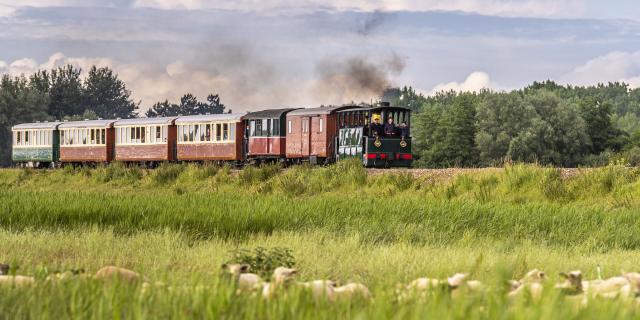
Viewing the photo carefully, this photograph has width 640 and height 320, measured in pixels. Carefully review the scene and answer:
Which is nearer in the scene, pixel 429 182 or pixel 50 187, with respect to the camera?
pixel 429 182

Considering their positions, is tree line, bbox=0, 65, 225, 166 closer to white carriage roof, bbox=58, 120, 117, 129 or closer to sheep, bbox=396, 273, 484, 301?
white carriage roof, bbox=58, 120, 117, 129

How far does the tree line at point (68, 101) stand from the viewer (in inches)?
4210

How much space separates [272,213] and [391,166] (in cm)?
2266

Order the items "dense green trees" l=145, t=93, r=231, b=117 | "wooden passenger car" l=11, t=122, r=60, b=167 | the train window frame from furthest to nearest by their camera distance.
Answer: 1. "dense green trees" l=145, t=93, r=231, b=117
2. "wooden passenger car" l=11, t=122, r=60, b=167
3. the train window frame

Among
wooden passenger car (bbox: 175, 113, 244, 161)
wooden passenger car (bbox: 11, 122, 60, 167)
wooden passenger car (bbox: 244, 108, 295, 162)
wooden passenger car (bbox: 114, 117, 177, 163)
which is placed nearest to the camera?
wooden passenger car (bbox: 244, 108, 295, 162)

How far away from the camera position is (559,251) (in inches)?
537

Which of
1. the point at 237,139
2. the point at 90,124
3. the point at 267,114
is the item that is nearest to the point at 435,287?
the point at 267,114

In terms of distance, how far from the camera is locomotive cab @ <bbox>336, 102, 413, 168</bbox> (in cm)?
3706

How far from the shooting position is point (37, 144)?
5997cm

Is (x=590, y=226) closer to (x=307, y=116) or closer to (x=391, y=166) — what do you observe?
(x=391, y=166)

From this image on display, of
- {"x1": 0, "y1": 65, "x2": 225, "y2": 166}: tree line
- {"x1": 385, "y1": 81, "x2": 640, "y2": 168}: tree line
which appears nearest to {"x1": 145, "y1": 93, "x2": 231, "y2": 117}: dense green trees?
{"x1": 0, "y1": 65, "x2": 225, "y2": 166}: tree line

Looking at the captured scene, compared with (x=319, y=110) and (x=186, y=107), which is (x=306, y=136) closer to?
(x=319, y=110)

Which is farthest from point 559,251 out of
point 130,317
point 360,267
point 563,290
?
point 130,317

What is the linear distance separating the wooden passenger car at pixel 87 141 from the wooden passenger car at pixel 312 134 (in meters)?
15.2
